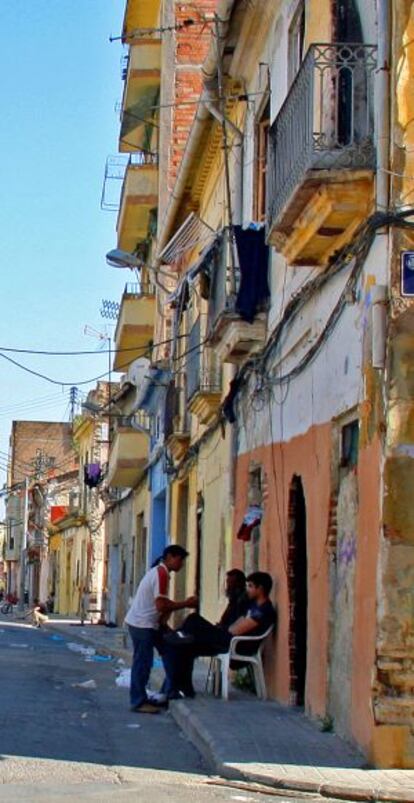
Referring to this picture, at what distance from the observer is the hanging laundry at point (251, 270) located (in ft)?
52.0

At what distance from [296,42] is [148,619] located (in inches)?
234

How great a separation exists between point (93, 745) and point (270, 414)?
5.43 m

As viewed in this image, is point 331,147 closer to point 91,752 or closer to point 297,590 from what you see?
point 297,590

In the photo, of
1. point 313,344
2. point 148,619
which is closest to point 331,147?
point 313,344

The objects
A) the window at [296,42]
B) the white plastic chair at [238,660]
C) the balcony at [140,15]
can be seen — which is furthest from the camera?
the balcony at [140,15]

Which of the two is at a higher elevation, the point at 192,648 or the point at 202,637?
the point at 202,637

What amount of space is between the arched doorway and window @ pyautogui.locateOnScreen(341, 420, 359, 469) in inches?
72.9

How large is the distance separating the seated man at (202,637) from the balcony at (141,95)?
17687 mm

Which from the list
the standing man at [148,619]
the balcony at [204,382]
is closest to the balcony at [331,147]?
the standing man at [148,619]

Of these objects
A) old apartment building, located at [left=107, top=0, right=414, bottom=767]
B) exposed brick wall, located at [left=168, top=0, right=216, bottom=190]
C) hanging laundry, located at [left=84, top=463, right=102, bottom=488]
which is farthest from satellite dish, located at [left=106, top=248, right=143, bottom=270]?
hanging laundry, located at [left=84, top=463, right=102, bottom=488]

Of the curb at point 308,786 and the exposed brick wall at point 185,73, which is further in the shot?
the exposed brick wall at point 185,73

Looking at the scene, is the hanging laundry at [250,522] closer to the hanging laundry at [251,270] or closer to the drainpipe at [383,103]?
the hanging laundry at [251,270]

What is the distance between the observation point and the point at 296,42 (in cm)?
1421

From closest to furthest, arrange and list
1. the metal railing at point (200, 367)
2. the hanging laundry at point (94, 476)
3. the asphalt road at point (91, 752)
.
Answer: the asphalt road at point (91, 752), the metal railing at point (200, 367), the hanging laundry at point (94, 476)
